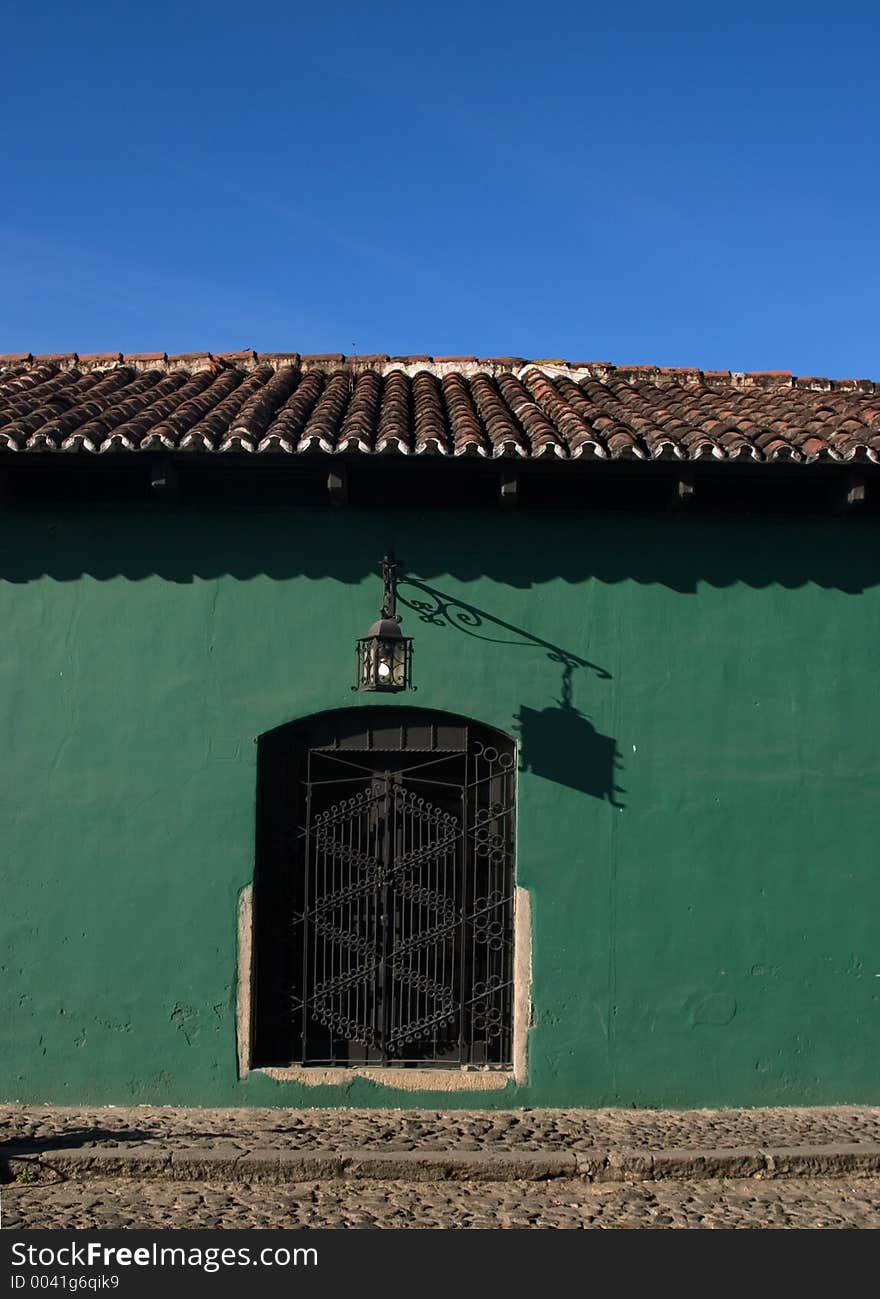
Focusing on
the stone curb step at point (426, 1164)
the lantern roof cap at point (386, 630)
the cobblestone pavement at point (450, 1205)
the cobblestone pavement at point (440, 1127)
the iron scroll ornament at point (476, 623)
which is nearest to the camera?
the cobblestone pavement at point (450, 1205)

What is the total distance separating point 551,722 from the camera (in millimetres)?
7641

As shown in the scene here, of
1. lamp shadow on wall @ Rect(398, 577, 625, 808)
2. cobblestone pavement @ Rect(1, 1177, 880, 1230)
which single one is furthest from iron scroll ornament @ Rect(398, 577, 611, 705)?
cobblestone pavement @ Rect(1, 1177, 880, 1230)

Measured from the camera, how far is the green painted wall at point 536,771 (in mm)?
7445

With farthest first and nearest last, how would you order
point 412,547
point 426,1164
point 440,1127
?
point 412,547
point 440,1127
point 426,1164

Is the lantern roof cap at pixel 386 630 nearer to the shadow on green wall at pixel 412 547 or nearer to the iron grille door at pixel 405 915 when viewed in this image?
the shadow on green wall at pixel 412 547

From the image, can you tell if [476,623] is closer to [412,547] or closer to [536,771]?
[412,547]

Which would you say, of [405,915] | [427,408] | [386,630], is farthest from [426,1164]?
[427,408]

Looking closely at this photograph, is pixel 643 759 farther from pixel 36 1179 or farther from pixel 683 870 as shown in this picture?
pixel 36 1179

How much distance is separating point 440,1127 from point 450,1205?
38.2 inches

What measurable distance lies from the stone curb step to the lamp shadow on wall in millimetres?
2057

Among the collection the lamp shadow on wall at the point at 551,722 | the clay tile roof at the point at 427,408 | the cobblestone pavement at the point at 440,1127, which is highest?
the clay tile roof at the point at 427,408

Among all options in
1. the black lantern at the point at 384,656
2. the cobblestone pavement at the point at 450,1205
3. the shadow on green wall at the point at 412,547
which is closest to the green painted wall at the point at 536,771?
the shadow on green wall at the point at 412,547

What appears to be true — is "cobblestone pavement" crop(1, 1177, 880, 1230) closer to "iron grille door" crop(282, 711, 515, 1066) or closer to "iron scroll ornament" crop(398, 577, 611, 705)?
"iron grille door" crop(282, 711, 515, 1066)

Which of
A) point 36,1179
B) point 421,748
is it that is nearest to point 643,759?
point 421,748
